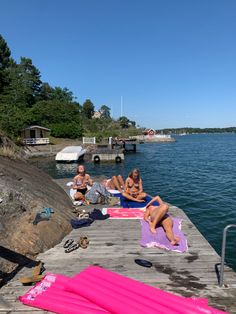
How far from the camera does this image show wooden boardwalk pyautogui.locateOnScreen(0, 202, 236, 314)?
4.64 meters

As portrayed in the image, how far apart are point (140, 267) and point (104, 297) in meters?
1.45

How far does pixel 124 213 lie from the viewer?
9344mm

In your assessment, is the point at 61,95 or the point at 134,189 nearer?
the point at 134,189

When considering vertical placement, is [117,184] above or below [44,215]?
below

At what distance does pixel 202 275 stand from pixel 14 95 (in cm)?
6785

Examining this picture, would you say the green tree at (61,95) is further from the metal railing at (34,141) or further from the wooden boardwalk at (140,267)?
the wooden boardwalk at (140,267)

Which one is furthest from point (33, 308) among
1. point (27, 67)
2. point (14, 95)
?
point (27, 67)

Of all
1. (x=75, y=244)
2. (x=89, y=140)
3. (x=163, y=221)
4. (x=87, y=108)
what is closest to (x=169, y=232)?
(x=163, y=221)

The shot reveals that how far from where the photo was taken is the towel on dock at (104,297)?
161 inches

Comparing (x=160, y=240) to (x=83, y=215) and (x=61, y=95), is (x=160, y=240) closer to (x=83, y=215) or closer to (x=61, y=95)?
(x=83, y=215)

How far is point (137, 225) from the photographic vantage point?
8328mm

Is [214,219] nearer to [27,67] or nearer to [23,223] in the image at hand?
[23,223]

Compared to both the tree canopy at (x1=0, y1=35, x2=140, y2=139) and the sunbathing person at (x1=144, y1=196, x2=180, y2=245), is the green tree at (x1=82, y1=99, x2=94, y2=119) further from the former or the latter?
the sunbathing person at (x1=144, y1=196, x2=180, y2=245)

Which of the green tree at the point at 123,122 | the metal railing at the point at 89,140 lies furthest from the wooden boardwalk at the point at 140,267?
the green tree at the point at 123,122
